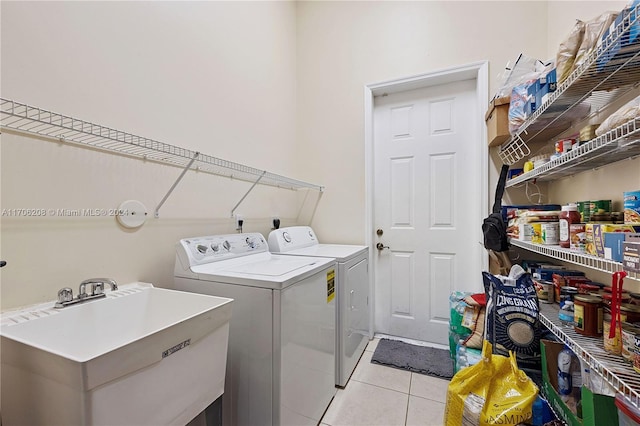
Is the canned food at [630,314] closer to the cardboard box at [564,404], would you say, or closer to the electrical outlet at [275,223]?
the cardboard box at [564,404]

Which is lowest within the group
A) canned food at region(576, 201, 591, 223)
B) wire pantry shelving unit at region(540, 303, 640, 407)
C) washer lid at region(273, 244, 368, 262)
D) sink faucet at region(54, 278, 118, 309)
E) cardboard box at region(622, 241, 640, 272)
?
wire pantry shelving unit at region(540, 303, 640, 407)

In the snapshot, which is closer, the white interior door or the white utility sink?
the white utility sink

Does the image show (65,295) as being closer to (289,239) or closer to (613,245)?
(289,239)

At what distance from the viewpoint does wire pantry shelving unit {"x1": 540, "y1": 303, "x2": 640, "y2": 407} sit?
75 cm

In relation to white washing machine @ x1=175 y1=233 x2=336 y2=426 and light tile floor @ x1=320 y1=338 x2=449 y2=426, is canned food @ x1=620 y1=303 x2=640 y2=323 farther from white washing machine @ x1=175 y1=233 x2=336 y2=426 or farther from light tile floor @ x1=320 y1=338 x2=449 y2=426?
white washing machine @ x1=175 y1=233 x2=336 y2=426

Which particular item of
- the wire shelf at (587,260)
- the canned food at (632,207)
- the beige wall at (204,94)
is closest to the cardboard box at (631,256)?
the wire shelf at (587,260)

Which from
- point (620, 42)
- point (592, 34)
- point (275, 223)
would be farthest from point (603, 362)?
point (275, 223)

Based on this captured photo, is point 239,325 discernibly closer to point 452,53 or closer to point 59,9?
point 59,9

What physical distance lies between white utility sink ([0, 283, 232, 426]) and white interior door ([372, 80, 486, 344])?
6.50 feet

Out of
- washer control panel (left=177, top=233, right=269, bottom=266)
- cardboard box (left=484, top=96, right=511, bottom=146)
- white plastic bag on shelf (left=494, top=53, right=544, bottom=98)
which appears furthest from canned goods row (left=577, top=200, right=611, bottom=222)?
washer control panel (left=177, top=233, right=269, bottom=266)

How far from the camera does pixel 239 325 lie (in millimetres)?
1273

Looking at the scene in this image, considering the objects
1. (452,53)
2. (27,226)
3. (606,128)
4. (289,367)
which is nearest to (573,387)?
(606,128)

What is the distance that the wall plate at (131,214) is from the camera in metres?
1.29

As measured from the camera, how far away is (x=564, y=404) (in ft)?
3.59
